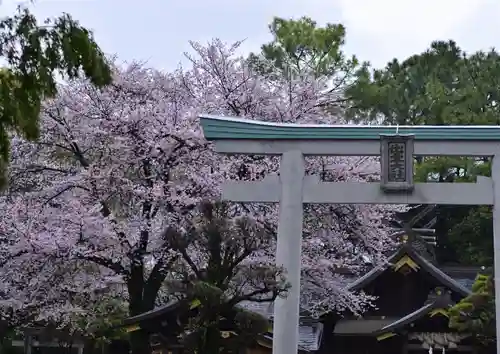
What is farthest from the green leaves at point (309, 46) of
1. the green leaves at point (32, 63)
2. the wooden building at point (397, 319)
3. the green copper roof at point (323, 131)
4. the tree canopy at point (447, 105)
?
the green leaves at point (32, 63)

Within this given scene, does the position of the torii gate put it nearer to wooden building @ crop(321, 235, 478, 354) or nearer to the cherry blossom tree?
the cherry blossom tree

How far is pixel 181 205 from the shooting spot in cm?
1290

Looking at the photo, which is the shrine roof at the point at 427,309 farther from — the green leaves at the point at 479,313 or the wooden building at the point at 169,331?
the wooden building at the point at 169,331

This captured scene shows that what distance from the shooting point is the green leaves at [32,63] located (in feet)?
18.6

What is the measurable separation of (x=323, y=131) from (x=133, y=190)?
3.82 metres

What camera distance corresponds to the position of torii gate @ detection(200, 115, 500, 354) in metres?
10.7

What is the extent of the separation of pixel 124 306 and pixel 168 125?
825cm

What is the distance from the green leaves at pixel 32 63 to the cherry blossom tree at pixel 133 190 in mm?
6251

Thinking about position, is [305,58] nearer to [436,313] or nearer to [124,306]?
[124,306]

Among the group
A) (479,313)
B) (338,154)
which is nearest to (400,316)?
(479,313)

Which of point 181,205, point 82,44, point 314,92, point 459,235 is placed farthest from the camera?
point 459,235

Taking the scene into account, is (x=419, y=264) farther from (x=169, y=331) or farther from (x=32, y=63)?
(x=32, y=63)

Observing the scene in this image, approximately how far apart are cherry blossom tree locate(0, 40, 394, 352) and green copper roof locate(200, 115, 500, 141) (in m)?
1.91

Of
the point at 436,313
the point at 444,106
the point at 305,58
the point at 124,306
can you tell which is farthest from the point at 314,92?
the point at 444,106
